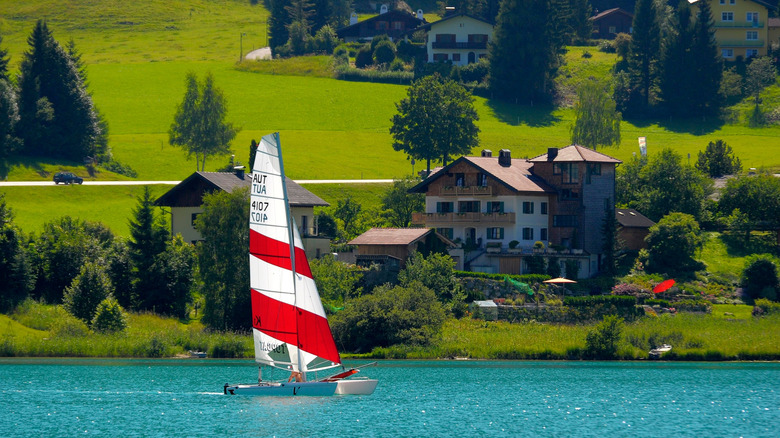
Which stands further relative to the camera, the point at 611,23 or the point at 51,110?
the point at 611,23

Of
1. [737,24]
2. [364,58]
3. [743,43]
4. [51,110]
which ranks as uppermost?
[737,24]

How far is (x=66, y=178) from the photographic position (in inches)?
4250

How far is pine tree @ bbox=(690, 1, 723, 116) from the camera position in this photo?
483 ft

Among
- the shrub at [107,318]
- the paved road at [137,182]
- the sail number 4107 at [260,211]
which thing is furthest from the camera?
the paved road at [137,182]

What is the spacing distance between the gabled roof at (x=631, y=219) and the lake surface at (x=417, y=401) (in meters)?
30.3

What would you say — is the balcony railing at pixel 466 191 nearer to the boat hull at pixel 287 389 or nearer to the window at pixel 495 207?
the window at pixel 495 207

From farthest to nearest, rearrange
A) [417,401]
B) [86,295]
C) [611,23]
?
[611,23] < [86,295] < [417,401]

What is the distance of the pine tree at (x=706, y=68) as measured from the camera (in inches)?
5792

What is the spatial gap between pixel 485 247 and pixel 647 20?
76.5m

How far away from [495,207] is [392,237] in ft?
34.3

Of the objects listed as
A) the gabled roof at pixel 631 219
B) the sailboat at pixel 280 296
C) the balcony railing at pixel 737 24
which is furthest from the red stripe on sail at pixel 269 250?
the balcony railing at pixel 737 24

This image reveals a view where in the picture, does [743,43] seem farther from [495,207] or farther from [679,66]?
[495,207]

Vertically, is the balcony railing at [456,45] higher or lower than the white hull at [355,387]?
higher

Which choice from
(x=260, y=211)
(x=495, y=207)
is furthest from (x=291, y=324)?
(x=495, y=207)
